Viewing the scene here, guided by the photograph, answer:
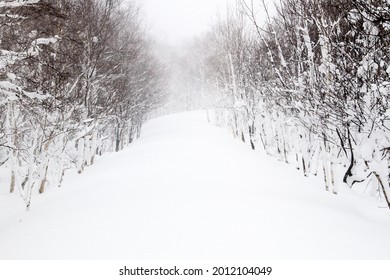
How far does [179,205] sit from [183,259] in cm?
158

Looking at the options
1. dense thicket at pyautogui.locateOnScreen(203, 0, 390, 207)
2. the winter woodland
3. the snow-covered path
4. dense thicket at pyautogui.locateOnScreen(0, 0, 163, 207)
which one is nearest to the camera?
the snow-covered path

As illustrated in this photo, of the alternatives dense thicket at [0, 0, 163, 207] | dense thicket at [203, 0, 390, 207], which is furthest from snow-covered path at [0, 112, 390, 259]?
dense thicket at [0, 0, 163, 207]

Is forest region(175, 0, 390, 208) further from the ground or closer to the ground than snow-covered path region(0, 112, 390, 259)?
further from the ground

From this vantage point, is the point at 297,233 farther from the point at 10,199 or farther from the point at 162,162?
the point at 10,199

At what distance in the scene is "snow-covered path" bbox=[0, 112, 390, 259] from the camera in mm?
3275

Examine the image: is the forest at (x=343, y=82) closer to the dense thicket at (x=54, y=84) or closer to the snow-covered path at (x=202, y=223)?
the snow-covered path at (x=202, y=223)

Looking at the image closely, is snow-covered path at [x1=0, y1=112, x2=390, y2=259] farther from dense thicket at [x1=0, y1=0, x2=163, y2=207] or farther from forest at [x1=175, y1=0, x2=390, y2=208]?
dense thicket at [x1=0, y1=0, x2=163, y2=207]

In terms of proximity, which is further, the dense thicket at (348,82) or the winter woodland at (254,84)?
the winter woodland at (254,84)

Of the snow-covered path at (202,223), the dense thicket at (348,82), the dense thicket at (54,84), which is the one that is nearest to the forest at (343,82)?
the dense thicket at (348,82)

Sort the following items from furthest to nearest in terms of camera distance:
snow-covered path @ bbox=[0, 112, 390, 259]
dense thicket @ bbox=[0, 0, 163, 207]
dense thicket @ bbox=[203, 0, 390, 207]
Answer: dense thicket @ bbox=[0, 0, 163, 207] < dense thicket @ bbox=[203, 0, 390, 207] < snow-covered path @ bbox=[0, 112, 390, 259]

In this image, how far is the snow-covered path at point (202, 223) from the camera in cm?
328

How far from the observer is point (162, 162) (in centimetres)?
838

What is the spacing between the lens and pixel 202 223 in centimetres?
392

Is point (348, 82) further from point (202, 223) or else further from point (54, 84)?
point (54, 84)
